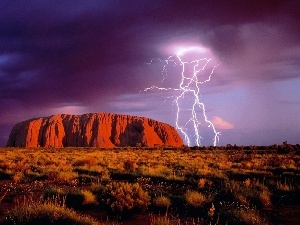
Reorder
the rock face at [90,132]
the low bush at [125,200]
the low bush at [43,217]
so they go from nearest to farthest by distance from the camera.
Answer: the low bush at [43,217], the low bush at [125,200], the rock face at [90,132]

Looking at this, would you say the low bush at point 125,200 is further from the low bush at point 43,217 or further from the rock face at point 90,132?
the rock face at point 90,132

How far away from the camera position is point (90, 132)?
516ft

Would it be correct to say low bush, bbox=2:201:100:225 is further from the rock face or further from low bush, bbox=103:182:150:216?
the rock face

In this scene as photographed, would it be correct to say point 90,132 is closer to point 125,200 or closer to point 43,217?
point 125,200

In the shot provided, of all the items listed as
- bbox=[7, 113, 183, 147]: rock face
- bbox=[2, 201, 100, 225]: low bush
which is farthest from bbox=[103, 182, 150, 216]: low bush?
bbox=[7, 113, 183, 147]: rock face

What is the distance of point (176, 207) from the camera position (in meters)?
10.1

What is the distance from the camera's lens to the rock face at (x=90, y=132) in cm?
15212

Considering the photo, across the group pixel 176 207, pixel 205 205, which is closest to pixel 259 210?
pixel 205 205

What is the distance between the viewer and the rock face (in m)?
152

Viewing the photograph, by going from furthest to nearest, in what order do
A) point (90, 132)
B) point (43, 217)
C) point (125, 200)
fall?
point (90, 132)
point (125, 200)
point (43, 217)

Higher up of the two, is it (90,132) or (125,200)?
(90,132)

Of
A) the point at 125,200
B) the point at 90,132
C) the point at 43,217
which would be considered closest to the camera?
the point at 43,217

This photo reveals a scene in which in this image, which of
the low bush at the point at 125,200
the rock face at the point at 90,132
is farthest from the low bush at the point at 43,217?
the rock face at the point at 90,132

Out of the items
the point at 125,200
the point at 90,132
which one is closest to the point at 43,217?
the point at 125,200
